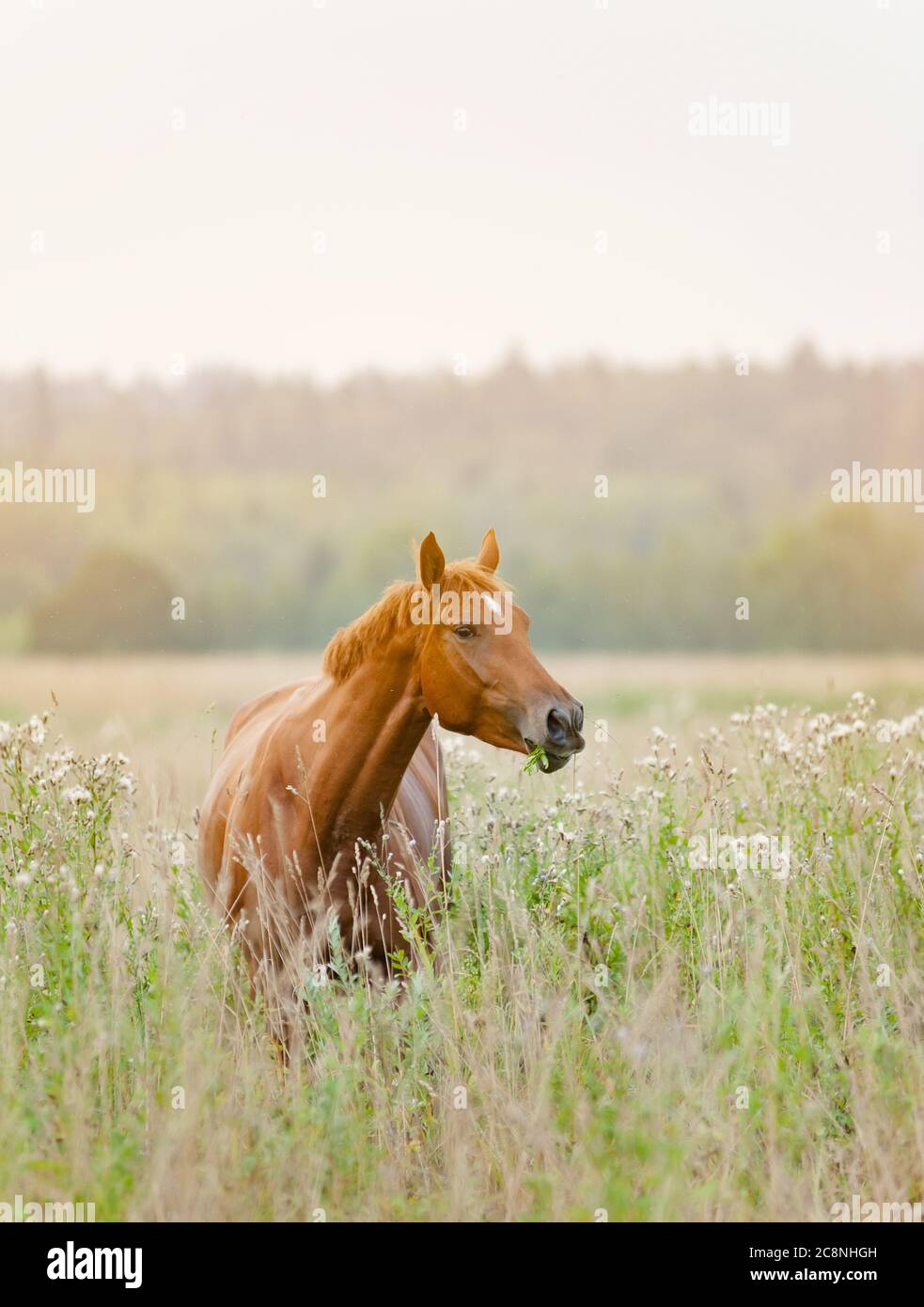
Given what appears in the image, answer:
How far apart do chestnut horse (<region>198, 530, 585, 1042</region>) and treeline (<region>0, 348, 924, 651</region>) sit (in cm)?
2547

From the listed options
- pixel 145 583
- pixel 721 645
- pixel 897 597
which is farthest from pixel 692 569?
pixel 145 583

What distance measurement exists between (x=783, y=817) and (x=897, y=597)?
3037 centimetres

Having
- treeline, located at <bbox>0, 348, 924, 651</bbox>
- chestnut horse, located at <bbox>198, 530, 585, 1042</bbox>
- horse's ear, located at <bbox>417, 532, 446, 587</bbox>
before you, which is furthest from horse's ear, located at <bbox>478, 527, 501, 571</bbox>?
treeline, located at <bbox>0, 348, 924, 651</bbox>

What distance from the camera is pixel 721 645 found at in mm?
36188

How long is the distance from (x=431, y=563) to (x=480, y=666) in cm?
45

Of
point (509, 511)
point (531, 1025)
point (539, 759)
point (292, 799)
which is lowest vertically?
point (531, 1025)

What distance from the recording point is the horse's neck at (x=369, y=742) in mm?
4441

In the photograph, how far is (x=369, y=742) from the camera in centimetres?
447

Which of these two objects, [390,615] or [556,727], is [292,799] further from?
[556,727]

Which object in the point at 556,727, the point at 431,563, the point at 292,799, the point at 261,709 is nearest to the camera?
the point at 556,727

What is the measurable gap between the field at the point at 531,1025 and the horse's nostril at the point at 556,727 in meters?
0.68

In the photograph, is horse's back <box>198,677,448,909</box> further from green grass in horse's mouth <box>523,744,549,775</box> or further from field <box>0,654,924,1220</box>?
green grass in horse's mouth <box>523,744,549,775</box>

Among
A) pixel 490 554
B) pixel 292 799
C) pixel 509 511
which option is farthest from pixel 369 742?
pixel 509 511

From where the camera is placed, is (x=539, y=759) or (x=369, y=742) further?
(x=369, y=742)
